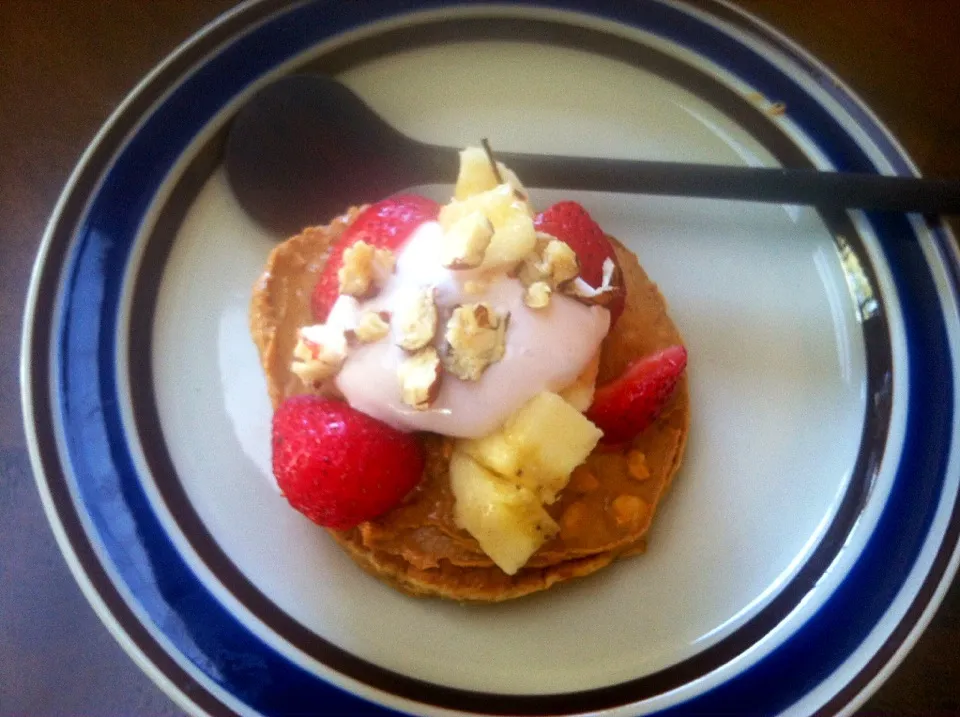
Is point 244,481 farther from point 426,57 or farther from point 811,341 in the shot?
point 811,341

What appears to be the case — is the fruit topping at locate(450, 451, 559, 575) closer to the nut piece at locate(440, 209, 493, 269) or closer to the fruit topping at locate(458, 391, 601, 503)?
the fruit topping at locate(458, 391, 601, 503)

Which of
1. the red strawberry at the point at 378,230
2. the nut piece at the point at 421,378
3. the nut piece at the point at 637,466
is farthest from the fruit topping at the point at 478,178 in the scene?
the nut piece at the point at 637,466

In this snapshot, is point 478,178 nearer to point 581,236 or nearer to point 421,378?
point 581,236

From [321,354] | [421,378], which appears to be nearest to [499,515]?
[421,378]

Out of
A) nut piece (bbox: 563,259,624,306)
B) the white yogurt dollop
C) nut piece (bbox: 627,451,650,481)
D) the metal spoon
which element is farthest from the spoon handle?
nut piece (bbox: 627,451,650,481)

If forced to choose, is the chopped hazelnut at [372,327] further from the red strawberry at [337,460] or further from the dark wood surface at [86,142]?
the dark wood surface at [86,142]

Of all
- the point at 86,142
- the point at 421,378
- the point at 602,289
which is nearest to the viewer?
the point at 421,378
